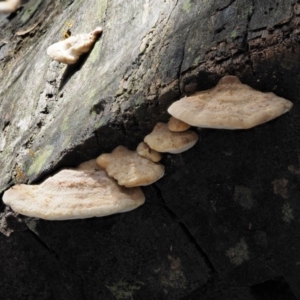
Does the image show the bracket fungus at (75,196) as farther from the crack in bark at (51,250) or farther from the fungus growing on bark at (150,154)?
the crack in bark at (51,250)

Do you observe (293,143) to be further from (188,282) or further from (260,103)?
(188,282)

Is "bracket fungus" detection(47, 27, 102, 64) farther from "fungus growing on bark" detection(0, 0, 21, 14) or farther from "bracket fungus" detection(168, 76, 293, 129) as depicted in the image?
"fungus growing on bark" detection(0, 0, 21, 14)

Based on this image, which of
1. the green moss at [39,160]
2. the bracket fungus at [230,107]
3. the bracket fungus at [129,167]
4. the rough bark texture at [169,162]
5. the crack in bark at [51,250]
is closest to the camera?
the bracket fungus at [230,107]

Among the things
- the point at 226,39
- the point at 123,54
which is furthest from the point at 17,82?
the point at 226,39

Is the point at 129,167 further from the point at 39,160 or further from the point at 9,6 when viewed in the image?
the point at 9,6

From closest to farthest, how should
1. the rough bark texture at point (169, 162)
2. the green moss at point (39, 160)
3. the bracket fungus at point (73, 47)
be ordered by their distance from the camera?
the rough bark texture at point (169, 162), the green moss at point (39, 160), the bracket fungus at point (73, 47)

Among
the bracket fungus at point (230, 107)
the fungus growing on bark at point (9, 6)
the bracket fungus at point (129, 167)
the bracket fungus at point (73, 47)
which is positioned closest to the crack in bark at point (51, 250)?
the bracket fungus at point (129, 167)
